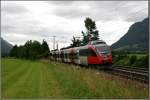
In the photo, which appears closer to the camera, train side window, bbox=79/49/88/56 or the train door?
train side window, bbox=79/49/88/56

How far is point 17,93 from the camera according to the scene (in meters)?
17.3

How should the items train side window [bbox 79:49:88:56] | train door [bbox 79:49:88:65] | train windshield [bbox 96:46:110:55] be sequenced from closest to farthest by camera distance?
A: 1. train windshield [bbox 96:46:110:55]
2. train side window [bbox 79:49:88:56]
3. train door [bbox 79:49:88:65]

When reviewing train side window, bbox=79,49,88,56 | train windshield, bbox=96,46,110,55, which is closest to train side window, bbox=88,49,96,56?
train windshield, bbox=96,46,110,55

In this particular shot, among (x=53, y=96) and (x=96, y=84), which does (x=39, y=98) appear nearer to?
(x=53, y=96)

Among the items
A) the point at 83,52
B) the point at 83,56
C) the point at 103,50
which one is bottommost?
the point at 83,56

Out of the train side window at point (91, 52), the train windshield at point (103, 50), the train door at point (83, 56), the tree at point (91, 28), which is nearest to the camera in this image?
the train windshield at point (103, 50)

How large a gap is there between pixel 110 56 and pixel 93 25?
39.4m

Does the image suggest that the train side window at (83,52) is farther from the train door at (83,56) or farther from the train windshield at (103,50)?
the train windshield at (103,50)

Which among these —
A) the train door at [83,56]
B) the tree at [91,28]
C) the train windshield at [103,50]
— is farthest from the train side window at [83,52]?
the tree at [91,28]

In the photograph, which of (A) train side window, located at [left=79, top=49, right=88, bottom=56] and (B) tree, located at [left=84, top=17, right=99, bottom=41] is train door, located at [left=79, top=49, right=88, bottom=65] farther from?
(B) tree, located at [left=84, top=17, right=99, bottom=41]

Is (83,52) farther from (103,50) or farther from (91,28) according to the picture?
(91,28)

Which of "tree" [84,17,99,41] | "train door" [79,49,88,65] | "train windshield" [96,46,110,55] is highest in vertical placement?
"tree" [84,17,99,41]

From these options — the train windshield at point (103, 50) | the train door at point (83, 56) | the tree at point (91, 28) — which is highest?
the tree at point (91, 28)

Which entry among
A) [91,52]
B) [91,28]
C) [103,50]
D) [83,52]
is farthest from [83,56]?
[91,28]
